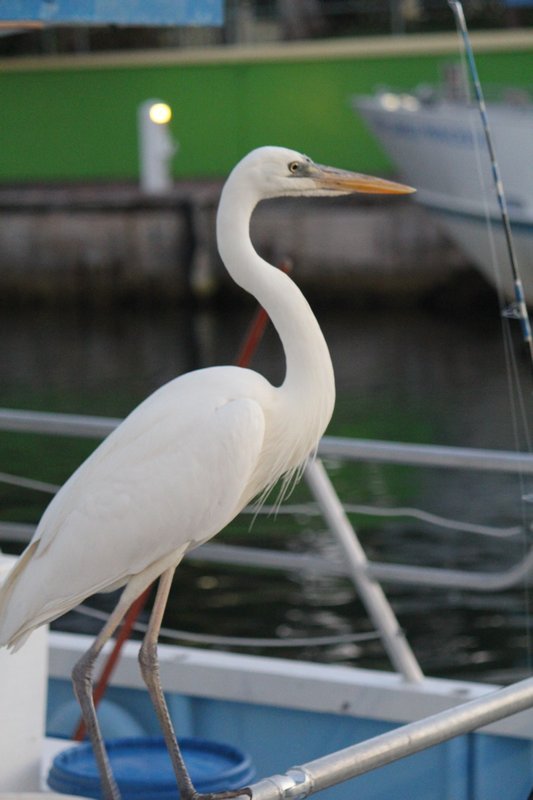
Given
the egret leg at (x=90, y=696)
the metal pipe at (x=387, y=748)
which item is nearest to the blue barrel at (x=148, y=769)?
the egret leg at (x=90, y=696)

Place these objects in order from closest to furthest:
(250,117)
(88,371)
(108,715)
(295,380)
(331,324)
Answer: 1. (295,380)
2. (108,715)
3. (88,371)
4. (331,324)
5. (250,117)

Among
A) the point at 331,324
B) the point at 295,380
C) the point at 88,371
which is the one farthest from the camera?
the point at 331,324

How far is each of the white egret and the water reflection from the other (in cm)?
93

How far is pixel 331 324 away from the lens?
1841 centimetres

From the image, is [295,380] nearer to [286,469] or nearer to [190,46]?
[286,469]

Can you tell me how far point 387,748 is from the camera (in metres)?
2.13

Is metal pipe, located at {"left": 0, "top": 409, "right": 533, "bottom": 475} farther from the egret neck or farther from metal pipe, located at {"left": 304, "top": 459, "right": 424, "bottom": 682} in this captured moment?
the egret neck

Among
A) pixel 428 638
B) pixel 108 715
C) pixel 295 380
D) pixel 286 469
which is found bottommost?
pixel 428 638

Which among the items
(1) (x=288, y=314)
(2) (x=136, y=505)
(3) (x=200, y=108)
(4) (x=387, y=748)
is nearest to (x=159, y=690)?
(2) (x=136, y=505)

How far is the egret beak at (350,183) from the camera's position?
317 centimetres

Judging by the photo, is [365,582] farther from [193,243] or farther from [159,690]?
[193,243]

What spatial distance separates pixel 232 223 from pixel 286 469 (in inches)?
20.9

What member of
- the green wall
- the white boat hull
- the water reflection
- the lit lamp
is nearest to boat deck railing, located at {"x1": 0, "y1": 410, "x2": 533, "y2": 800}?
the water reflection

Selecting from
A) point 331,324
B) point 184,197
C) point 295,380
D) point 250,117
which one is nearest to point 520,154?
point 331,324
